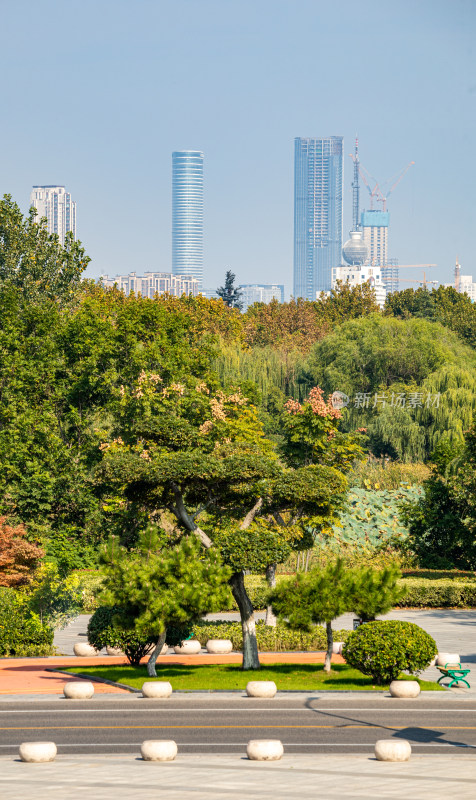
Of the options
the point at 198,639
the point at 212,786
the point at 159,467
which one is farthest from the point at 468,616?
the point at 212,786

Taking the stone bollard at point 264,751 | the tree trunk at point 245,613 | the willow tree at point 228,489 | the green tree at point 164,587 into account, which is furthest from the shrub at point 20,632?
the stone bollard at point 264,751

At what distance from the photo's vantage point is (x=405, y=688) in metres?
23.0

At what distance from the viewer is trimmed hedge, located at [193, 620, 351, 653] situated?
31125 millimetres

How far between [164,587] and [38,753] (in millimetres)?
7768

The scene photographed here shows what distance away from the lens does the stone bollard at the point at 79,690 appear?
75.8 feet

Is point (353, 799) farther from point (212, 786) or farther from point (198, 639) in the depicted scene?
point (198, 639)

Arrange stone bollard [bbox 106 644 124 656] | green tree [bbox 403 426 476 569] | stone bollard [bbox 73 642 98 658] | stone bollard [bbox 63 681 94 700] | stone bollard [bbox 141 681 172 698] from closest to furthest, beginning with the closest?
stone bollard [bbox 141 681 172 698], stone bollard [bbox 63 681 94 700], stone bollard [bbox 106 644 124 656], stone bollard [bbox 73 642 98 658], green tree [bbox 403 426 476 569]

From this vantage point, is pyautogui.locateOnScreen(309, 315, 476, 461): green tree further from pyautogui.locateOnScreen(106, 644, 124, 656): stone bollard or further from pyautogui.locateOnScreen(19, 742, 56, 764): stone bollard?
pyautogui.locateOnScreen(19, 742, 56, 764): stone bollard

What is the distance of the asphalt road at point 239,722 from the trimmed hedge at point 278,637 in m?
7.58

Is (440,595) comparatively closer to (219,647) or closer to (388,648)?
(219,647)

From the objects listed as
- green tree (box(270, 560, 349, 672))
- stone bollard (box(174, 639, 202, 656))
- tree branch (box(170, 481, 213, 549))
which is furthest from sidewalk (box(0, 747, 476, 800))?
stone bollard (box(174, 639, 202, 656))

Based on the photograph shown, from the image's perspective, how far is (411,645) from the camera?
77.9 feet

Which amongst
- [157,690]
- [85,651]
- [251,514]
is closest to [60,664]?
[85,651]

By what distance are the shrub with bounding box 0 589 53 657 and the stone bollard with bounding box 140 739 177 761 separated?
15.6 meters
